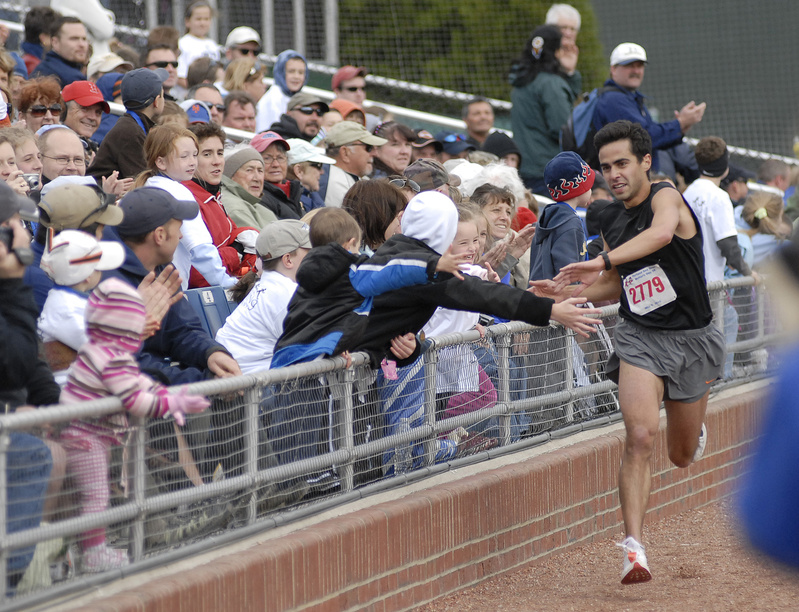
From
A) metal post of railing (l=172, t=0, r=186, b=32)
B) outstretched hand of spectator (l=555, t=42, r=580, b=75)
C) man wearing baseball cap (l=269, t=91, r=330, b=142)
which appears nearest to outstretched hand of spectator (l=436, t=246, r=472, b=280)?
man wearing baseball cap (l=269, t=91, r=330, b=142)

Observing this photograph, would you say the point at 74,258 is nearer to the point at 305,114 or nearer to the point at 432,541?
the point at 432,541

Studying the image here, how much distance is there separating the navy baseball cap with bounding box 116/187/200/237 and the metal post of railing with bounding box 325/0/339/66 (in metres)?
15.0

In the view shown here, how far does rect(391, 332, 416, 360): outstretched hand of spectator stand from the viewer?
5.18 meters

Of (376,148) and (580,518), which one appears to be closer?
(580,518)

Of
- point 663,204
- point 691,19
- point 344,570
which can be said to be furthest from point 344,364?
point 691,19

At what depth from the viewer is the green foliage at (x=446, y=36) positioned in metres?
21.3

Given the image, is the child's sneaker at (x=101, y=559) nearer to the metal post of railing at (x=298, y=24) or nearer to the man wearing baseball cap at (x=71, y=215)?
the man wearing baseball cap at (x=71, y=215)

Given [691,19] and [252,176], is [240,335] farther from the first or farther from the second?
[691,19]

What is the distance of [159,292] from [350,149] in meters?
4.52

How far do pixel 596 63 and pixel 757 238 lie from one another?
521 inches

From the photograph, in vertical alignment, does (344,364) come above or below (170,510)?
above

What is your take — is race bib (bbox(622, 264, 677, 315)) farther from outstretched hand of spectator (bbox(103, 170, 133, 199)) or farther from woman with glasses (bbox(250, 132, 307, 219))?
outstretched hand of spectator (bbox(103, 170, 133, 199))

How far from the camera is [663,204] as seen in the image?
6051mm

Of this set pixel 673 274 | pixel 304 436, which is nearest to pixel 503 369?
pixel 673 274
